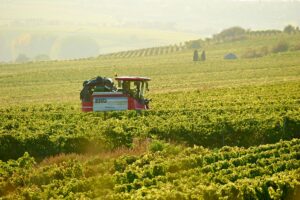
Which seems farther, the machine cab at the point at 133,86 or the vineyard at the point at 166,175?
the machine cab at the point at 133,86

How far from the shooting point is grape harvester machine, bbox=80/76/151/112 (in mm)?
27781

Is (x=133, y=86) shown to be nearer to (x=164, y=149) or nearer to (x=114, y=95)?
(x=114, y=95)

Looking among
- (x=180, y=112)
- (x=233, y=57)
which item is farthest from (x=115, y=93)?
(x=233, y=57)

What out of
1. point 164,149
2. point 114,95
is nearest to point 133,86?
point 114,95

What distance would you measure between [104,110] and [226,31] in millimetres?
111488

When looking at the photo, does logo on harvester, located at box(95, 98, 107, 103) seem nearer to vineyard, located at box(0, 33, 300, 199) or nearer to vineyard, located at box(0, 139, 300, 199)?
vineyard, located at box(0, 33, 300, 199)

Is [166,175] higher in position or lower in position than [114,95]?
lower

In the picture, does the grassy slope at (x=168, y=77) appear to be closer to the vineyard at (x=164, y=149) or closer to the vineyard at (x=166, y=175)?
the vineyard at (x=164, y=149)

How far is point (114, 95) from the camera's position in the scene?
91.2 ft

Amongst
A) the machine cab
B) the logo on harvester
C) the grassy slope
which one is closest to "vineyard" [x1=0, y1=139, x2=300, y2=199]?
the logo on harvester

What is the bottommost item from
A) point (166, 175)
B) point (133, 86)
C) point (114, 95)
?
point (166, 175)

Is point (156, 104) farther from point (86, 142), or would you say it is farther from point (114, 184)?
point (114, 184)

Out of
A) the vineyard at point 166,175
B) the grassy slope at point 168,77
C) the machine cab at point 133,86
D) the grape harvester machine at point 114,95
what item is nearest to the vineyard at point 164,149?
the vineyard at point 166,175

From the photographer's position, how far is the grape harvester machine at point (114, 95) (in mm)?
27781
